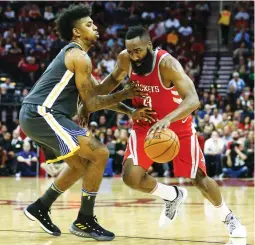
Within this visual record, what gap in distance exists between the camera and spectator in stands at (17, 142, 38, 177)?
15461 mm

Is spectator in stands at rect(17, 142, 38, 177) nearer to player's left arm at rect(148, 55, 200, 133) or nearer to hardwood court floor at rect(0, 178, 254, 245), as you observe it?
hardwood court floor at rect(0, 178, 254, 245)

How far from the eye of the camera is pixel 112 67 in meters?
19.6

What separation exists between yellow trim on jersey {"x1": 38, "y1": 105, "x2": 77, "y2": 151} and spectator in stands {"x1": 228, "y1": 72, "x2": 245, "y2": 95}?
12.6 metres

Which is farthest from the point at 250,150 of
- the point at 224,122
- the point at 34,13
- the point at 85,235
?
the point at 34,13

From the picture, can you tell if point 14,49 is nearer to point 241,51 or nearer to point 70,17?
point 241,51

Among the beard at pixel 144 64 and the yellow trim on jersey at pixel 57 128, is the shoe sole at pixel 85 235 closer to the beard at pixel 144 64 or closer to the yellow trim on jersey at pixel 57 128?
the yellow trim on jersey at pixel 57 128

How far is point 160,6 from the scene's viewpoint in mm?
23422

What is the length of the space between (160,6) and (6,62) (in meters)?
6.05

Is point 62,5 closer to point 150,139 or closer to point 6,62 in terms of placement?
point 6,62

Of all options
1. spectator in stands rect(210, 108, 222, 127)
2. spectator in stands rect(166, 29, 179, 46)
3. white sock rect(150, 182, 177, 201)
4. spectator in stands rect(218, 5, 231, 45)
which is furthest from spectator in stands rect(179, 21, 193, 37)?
white sock rect(150, 182, 177, 201)

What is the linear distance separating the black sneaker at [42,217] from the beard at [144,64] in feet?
4.91

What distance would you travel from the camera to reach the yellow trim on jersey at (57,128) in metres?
5.76

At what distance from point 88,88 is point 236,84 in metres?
12.8

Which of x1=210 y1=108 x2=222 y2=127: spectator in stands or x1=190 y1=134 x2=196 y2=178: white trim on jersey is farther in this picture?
x1=210 y1=108 x2=222 y2=127: spectator in stands
